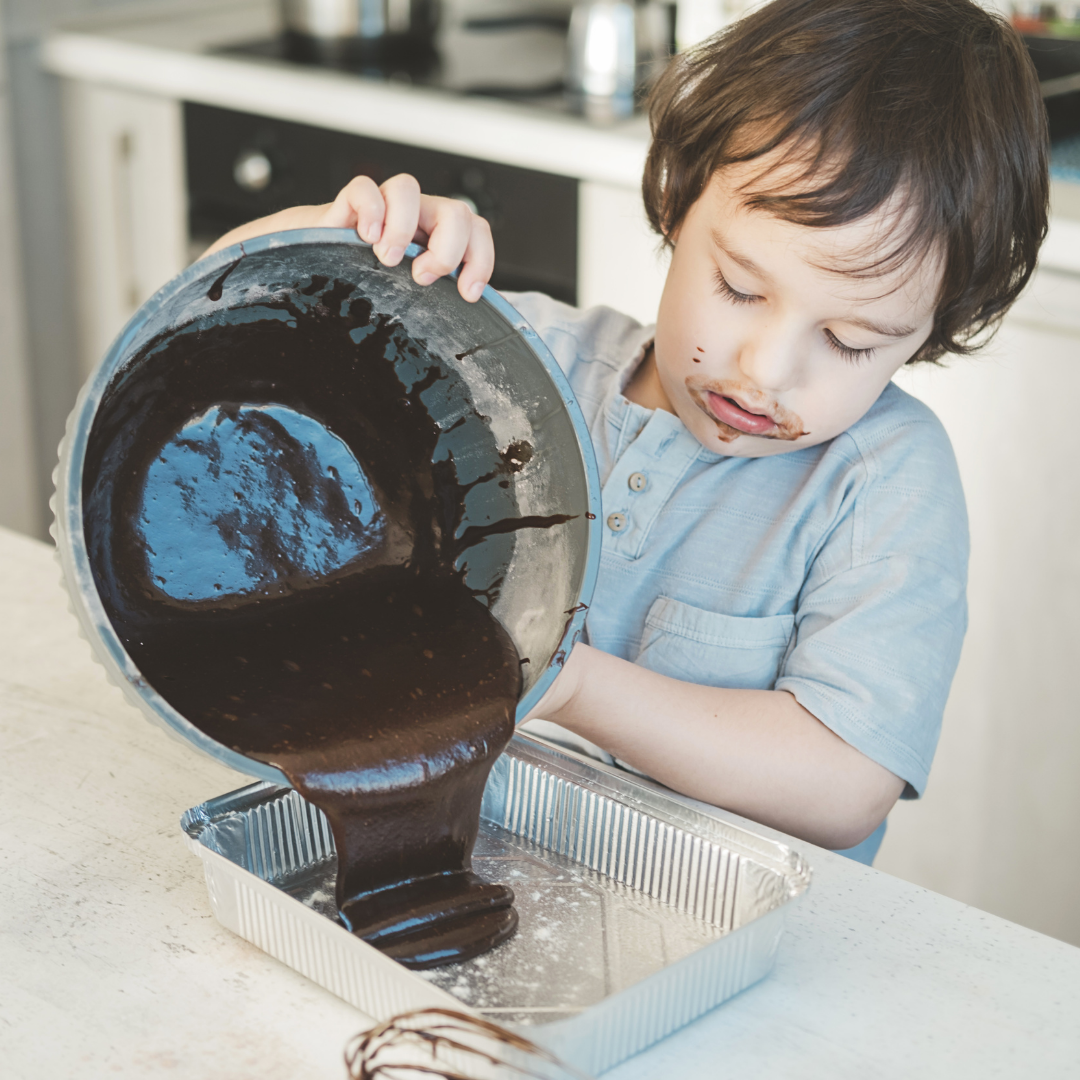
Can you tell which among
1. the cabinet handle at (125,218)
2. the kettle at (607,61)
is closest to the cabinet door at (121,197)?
the cabinet handle at (125,218)

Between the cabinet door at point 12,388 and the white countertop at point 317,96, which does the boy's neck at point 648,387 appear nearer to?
the white countertop at point 317,96

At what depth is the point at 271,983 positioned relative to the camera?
0.74 meters

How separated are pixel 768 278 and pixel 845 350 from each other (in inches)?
3.2

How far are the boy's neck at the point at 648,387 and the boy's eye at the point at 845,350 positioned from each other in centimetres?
23

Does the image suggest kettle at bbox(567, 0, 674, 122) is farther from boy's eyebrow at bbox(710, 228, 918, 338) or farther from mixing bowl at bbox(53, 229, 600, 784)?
mixing bowl at bbox(53, 229, 600, 784)

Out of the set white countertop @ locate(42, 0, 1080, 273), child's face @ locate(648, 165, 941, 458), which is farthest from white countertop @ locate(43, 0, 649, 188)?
child's face @ locate(648, 165, 941, 458)

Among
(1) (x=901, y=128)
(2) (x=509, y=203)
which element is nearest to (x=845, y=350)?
(1) (x=901, y=128)

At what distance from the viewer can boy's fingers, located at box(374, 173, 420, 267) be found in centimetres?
76

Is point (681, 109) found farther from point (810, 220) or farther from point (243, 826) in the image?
point (243, 826)

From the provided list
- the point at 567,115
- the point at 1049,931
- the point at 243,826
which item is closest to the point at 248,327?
the point at 243,826

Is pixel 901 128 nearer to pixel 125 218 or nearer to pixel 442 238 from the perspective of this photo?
pixel 442 238

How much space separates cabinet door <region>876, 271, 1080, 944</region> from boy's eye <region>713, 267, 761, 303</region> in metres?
0.65

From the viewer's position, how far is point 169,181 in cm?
226

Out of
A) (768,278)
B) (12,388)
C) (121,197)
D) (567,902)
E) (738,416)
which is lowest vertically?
(12,388)
